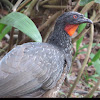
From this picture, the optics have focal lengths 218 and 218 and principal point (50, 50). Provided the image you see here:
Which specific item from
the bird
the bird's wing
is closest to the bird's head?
the bird

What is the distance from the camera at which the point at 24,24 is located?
214 cm

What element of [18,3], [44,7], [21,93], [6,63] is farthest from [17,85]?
[44,7]

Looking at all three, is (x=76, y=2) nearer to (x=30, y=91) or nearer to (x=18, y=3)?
(x=18, y=3)

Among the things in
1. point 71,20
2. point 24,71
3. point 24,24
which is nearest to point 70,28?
point 71,20

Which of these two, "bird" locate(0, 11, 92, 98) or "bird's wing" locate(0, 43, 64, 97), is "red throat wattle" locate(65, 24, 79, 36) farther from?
"bird's wing" locate(0, 43, 64, 97)

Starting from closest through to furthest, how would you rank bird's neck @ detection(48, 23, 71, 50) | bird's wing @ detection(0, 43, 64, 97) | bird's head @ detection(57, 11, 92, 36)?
bird's wing @ detection(0, 43, 64, 97)
bird's head @ detection(57, 11, 92, 36)
bird's neck @ detection(48, 23, 71, 50)

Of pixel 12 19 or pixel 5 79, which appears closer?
pixel 5 79

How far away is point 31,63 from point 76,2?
1.17 m

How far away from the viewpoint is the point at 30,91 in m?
2.07

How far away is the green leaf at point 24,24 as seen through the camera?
2073 mm

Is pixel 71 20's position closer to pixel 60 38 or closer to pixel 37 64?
pixel 60 38

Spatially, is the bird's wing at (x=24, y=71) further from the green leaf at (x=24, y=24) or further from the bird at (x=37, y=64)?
the green leaf at (x=24, y=24)

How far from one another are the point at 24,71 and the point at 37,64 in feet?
0.54

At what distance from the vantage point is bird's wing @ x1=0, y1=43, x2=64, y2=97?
193 centimetres
